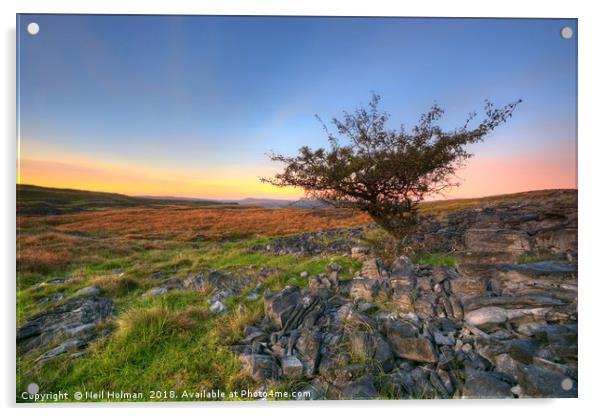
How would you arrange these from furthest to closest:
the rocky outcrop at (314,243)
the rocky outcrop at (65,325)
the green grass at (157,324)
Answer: the rocky outcrop at (314,243) → the rocky outcrop at (65,325) → the green grass at (157,324)

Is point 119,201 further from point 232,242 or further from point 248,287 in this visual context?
point 248,287

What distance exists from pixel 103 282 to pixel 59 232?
1.04 metres

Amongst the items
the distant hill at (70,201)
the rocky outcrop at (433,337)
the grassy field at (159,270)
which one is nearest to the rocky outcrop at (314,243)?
the grassy field at (159,270)

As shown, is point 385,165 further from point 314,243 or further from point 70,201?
point 70,201

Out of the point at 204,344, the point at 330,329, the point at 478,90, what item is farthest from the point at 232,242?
the point at 478,90

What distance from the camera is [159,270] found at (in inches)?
188

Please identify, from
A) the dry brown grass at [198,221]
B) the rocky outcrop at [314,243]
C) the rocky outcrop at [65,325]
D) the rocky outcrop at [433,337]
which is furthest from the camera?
the rocky outcrop at [314,243]

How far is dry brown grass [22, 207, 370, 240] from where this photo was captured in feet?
14.7

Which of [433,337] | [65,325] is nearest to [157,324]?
[65,325]

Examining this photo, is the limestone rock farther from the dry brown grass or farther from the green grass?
the dry brown grass

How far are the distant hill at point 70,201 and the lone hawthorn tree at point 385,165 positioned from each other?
64.1 inches

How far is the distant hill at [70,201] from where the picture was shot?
3907 millimetres

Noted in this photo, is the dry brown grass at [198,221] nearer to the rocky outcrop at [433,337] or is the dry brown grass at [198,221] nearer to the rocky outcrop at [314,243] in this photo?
the rocky outcrop at [314,243]

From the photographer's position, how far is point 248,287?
4816 mm
